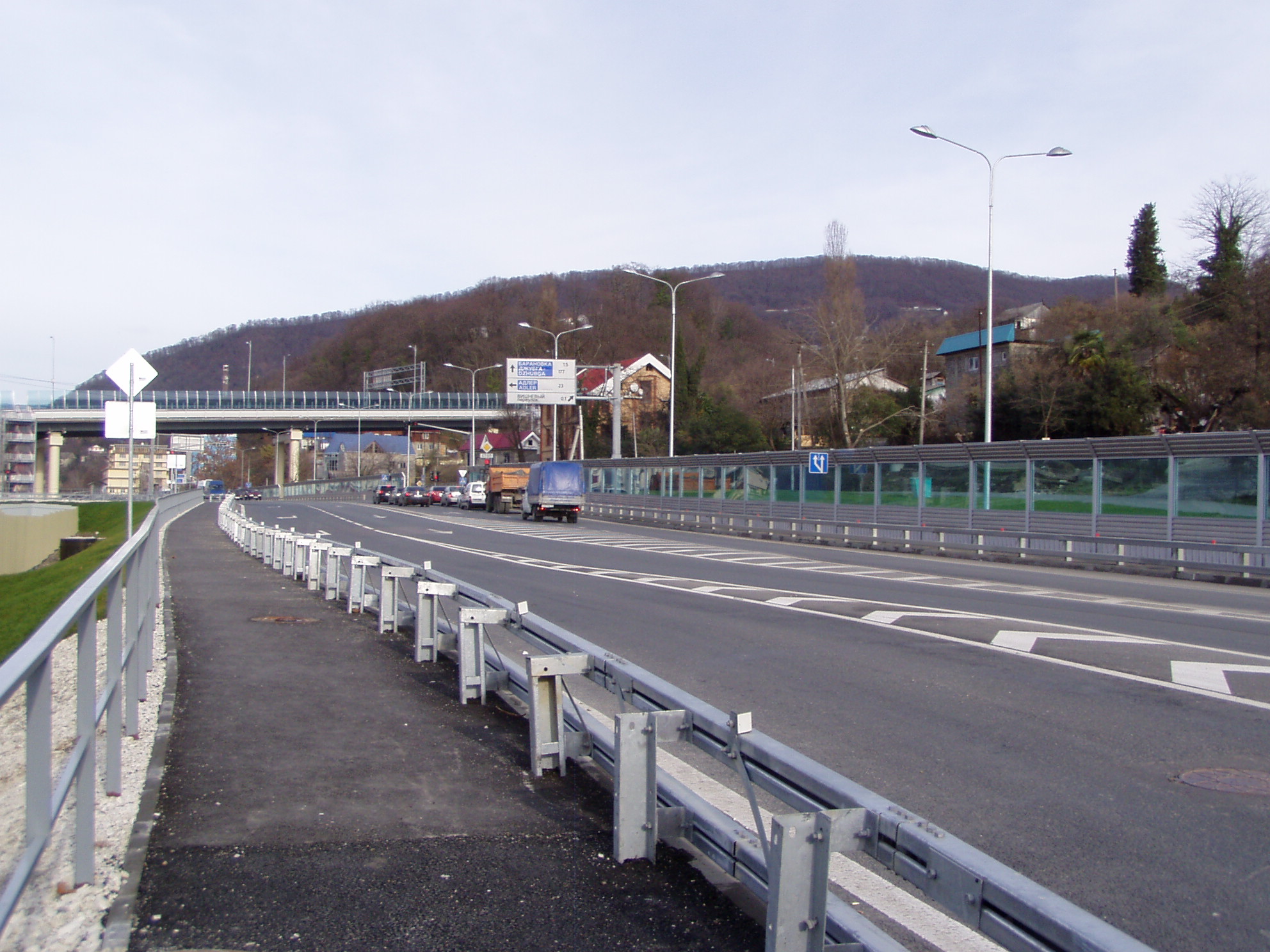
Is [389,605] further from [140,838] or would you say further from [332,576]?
[140,838]

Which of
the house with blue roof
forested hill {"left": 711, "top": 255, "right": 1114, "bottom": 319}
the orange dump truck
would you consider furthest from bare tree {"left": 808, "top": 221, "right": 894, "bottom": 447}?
forested hill {"left": 711, "top": 255, "right": 1114, "bottom": 319}

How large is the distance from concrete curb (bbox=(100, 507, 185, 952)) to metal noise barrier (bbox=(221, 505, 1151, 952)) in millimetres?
1913

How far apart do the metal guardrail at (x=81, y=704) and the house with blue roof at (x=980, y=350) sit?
6250cm

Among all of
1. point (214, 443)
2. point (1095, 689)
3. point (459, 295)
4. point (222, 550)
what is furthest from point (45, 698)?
point (214, 443)

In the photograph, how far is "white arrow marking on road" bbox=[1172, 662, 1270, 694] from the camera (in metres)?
8.83

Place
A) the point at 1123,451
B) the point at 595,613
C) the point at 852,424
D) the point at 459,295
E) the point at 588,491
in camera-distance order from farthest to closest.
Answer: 1. the point at 459,295
2. the point at 852,424
3. the point at 588,491
4. the point at 1123,451
5. the point at 595,613

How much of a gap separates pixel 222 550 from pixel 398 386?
333ft

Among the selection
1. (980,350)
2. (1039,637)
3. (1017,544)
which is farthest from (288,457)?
(1039,637)

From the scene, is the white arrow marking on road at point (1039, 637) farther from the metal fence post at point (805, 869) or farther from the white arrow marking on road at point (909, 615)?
the metal fence post at point (805, 869)

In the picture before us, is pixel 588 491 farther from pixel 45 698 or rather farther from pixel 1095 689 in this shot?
pixel 45 698

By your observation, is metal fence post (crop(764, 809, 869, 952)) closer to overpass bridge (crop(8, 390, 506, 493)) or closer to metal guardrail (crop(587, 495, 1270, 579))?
metal guardrail (crop(587, 495, 1270, 579))

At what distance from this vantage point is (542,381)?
56844 millimetres

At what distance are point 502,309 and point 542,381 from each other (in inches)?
2170

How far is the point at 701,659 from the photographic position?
9992mm
